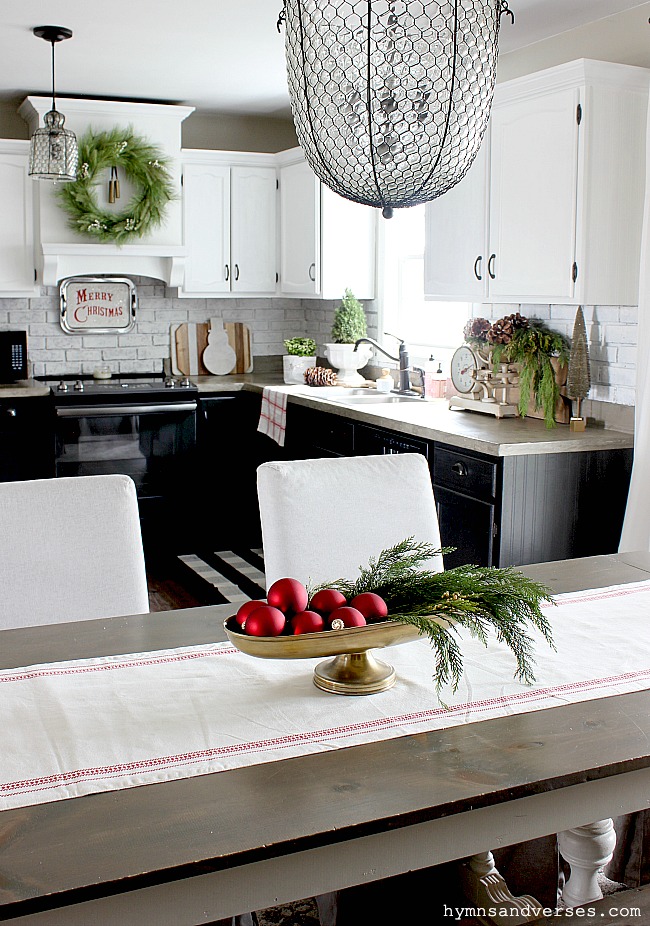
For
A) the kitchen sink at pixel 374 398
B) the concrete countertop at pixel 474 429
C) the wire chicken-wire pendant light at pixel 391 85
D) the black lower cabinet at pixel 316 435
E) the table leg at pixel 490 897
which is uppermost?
the wire chicken-wire pendant light at pixel 391 85

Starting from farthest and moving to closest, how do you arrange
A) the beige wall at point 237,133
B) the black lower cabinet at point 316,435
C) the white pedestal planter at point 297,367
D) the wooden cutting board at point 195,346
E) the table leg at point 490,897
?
the wooden cutting board at point 195,346 < the beige wall at point 237,133 < the white pedestal planter at point 297,367 < the black lower cabinet at point 316,435 < the table leg at point 490,897

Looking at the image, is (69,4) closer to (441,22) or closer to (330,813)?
(441,22)

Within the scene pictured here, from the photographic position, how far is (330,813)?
3.78ft

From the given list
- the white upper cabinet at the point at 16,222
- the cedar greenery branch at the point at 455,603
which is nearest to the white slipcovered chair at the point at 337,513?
the cedar greenery branch at the point at 455,603

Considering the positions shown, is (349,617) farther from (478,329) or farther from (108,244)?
(108,244)

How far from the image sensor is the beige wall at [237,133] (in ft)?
18.2

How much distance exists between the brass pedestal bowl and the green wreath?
12.8 ft

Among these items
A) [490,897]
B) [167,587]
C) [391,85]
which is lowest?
[167,587]

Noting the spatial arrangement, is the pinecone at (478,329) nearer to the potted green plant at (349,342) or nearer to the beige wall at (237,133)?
the potted green plant at (349,342)

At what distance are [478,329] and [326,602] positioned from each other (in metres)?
2.70

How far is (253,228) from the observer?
17.9ft

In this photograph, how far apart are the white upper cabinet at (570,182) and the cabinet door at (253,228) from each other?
206 cm

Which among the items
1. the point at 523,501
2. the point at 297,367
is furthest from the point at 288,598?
the point at 297,367

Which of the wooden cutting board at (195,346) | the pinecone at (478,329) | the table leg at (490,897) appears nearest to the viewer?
the table leg at (490,897)
